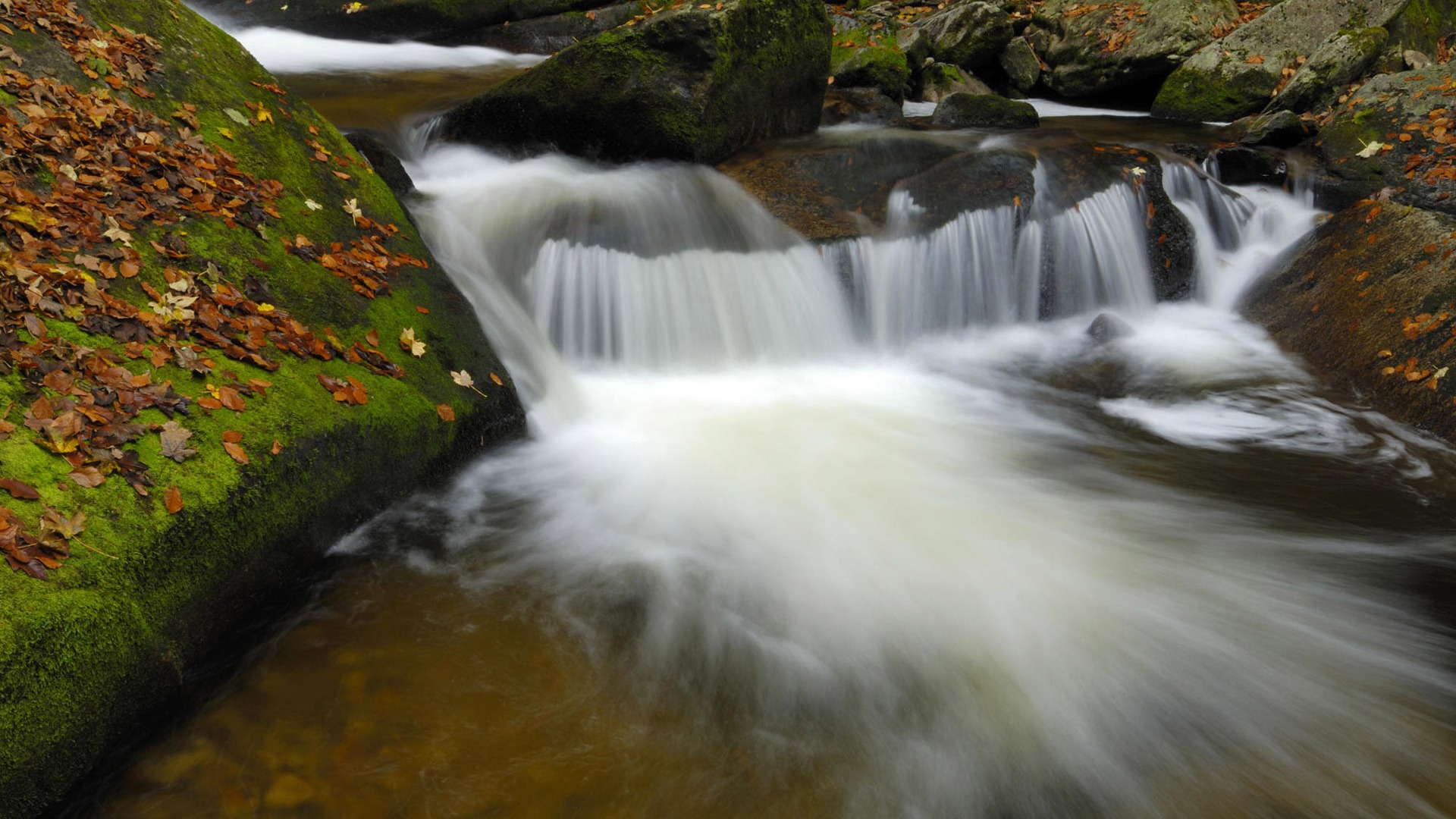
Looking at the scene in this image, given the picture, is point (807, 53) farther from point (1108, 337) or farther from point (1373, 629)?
point (1373, 629)

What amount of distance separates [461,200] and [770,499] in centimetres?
421

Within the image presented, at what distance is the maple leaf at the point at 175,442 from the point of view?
313cm

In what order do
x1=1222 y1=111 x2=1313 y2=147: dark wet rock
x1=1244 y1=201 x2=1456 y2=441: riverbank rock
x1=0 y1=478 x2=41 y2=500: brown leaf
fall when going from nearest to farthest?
x1=0 y1=478 x2=41 y2=500: brown leaf, x1=1244 y1=201 x2=1456 y2=441: riverbank rock, x1=1222 y1=111 x2=1313 y2=147: dark wet rock

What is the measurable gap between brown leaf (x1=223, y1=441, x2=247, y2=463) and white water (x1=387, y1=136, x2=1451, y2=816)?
112 centimetres

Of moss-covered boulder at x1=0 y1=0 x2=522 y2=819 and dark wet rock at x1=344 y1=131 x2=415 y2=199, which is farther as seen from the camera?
dark wet rock at x1=344 y1=131 x2=415 y2=199

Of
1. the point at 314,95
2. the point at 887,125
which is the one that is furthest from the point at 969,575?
the point at 314,95

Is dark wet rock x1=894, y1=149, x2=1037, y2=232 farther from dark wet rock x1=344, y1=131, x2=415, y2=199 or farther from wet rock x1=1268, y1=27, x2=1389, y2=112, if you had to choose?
wet rock x1=1268, y1=27, x2=1389, y2=112

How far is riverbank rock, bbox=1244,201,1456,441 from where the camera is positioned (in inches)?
236

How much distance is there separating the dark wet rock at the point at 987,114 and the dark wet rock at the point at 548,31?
6.95 m

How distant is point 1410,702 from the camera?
335 centimetres

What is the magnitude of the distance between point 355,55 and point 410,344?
1000 centimetres

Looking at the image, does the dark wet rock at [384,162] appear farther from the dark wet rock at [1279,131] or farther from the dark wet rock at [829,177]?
the dark wet rock at [1279,131]

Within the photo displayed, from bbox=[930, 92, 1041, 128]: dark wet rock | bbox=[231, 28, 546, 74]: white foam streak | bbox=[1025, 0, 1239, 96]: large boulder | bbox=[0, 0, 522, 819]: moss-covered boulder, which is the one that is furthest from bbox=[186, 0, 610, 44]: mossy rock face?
bbox=[1025, 0, 1239, 96]: large boulder

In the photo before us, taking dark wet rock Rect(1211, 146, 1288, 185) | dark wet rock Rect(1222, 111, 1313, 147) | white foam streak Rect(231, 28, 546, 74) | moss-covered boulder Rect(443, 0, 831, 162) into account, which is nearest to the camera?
moss-covered boulder Rect(443, 0, 831, 162)
